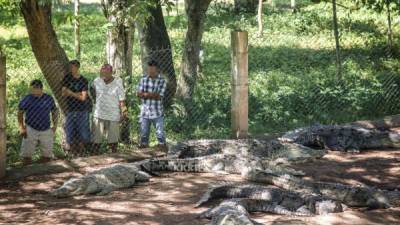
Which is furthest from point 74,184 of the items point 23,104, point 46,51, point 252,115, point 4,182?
point 252,115

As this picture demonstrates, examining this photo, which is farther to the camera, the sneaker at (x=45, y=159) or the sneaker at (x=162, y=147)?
the sneaker at (x=162, y=147)

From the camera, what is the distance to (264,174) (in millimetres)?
7641

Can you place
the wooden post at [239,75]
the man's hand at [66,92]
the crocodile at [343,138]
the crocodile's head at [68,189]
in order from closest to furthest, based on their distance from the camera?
1. the crocodile's head at [68,189]
2. the man's hand at [66,92]
3. the crocodile at [343,138]
4. the wooden post at [239,75]

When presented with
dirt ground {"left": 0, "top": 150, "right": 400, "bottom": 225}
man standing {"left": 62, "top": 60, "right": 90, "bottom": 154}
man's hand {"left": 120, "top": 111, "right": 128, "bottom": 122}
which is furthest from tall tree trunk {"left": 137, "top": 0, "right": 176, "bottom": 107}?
dirt ground {"left": 0, "top": 150, "right": 400, "bottom": 225}

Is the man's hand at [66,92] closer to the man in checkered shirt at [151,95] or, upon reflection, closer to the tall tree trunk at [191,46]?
the man in checkered shirt at [151,95]

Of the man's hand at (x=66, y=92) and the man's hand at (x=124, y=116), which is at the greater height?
the man's hand at (x=66, y=92)

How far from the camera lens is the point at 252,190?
22.5 ft

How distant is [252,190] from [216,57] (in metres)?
11.1

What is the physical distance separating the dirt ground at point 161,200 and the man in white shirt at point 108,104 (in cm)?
83

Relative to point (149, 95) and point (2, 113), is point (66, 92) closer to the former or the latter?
point (2, 113)

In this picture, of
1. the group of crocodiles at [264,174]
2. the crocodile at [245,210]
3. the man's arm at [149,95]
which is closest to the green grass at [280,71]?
the man's arm at [149,95]

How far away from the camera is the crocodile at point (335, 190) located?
253 inches

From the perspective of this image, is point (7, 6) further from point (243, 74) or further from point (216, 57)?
point (216, 57)

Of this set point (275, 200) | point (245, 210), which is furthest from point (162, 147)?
point (245, 210)
